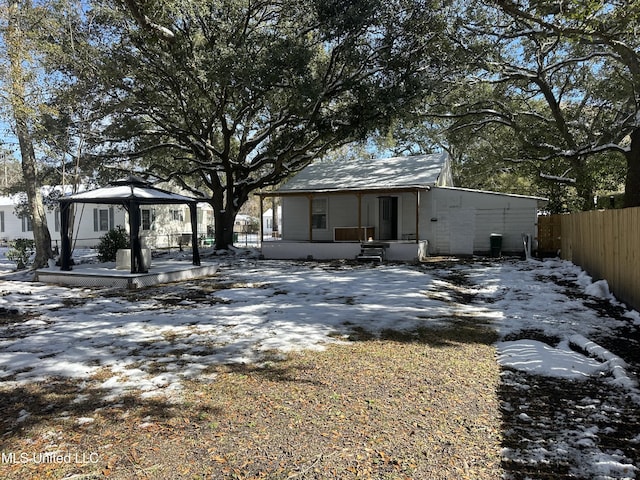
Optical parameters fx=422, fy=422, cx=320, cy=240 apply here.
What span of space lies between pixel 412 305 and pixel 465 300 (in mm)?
1446

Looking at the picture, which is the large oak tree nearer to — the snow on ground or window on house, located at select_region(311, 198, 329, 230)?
window on house, located at select_region(311, 198, 329, 230)

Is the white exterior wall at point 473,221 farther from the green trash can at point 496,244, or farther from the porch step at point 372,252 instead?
the porch step at point 372,252

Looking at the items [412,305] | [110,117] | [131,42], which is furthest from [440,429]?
[110,117]

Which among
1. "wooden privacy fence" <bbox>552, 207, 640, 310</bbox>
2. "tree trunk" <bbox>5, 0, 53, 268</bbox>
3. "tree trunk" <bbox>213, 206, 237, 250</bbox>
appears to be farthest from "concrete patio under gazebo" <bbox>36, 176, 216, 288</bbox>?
"wooden privacy fence" <bbox>552, 207, 640, 310</bbox>

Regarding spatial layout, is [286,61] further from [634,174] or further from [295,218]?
[634,174]

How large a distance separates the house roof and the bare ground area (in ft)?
42.4

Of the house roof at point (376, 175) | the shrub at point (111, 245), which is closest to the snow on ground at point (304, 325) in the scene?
the shrub at point (111, 245)

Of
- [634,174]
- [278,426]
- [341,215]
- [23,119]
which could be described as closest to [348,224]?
[341,215]

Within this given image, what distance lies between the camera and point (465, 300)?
27.8ft

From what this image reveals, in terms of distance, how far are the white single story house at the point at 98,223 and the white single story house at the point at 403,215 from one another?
350 inches

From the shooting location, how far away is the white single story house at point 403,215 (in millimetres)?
16922

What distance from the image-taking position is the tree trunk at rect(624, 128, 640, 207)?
13.4m

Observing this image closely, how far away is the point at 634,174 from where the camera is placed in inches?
532

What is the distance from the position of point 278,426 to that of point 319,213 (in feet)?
53.5
